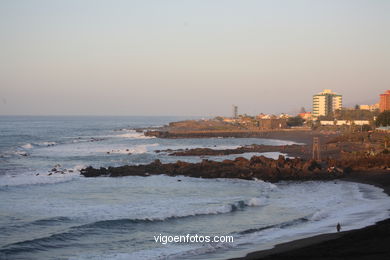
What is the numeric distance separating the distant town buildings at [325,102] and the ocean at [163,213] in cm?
13066

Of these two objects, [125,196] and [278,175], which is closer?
[125,196]

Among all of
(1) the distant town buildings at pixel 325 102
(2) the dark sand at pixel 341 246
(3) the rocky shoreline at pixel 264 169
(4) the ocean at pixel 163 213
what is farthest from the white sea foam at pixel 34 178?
(1) the distant town buildings at pixel 325 102

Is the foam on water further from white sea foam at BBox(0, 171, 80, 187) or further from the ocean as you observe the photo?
white sea foam at BBox(0, 171, 80, 187)

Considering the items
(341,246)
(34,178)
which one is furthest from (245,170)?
(341,246)

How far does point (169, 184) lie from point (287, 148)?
83.0ft

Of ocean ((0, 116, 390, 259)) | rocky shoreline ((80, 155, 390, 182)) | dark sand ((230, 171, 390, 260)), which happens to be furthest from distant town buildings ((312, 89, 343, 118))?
dark sand ((230, 171, 390, 260))

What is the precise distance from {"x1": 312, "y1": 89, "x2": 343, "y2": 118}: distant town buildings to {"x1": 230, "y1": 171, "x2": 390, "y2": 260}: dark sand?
5615 inches

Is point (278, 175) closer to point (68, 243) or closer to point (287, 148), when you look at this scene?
point (68, 243)

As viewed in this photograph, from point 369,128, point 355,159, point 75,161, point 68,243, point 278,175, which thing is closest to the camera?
point 68,243

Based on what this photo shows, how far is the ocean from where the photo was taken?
43.9 feet

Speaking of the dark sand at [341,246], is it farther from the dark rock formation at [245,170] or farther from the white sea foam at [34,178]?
the white sea foam at [34,178]

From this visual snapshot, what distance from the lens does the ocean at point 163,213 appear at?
13.4 metres

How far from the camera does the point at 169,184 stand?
26.0m

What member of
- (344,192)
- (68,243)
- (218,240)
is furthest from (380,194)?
(68,243)
